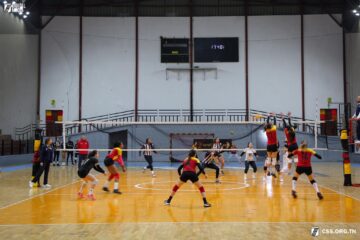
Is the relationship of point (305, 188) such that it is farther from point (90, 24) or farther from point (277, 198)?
point (90, 24)

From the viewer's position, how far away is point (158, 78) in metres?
35.1

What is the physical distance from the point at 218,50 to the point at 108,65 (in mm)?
9914

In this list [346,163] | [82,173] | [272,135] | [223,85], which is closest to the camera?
[82,173]

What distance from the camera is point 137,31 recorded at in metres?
35.4

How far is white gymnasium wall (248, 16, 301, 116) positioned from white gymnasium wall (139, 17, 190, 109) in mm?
6011

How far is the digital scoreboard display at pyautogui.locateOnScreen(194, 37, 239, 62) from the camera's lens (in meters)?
34.7

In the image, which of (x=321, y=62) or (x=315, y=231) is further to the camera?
(x=321, y=62)

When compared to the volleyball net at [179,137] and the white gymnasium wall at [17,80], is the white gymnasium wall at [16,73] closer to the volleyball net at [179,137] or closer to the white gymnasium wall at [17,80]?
the white gymnasium wall at [17,80]

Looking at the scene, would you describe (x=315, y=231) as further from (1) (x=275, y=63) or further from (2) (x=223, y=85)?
(1) (x=275, y=63)

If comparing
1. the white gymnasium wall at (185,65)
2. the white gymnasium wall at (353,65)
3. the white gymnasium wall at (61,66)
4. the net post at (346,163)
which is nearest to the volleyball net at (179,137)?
the white gymnasium wall at (185,65)

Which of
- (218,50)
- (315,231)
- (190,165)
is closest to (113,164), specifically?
(190,165)

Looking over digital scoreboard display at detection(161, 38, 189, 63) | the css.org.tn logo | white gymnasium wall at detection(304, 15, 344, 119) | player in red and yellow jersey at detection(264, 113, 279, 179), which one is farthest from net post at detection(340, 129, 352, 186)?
digital scoreboard display at detection(161, 38, 189, 63)

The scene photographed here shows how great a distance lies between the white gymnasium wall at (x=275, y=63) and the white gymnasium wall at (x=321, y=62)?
0.85 m

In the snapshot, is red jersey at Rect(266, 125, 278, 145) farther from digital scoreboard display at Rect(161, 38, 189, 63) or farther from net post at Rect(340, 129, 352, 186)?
digital scoreboard display at Rect(161, 38, 189, 63)
